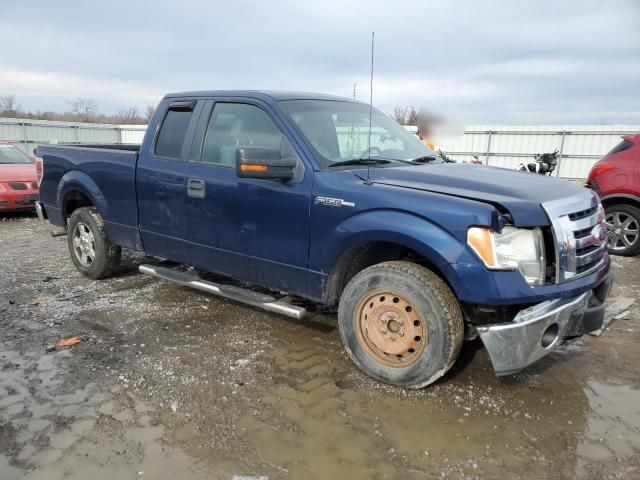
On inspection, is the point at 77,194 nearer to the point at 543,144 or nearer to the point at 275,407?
the point at 275,407

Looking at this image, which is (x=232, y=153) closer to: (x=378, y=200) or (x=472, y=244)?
(x=378, y=200)

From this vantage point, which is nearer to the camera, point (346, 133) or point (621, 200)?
point (346, 133)

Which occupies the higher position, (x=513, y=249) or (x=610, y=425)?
(x=513, y=249)

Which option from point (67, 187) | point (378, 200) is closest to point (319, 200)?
point (378, 200)

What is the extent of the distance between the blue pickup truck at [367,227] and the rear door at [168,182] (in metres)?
0.02

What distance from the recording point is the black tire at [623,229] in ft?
23.0

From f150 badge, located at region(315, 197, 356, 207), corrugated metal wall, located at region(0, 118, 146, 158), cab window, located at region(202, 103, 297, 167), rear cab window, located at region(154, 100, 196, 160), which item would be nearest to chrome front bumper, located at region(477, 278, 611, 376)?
f150 badge, located at region(315, 197, 356, 207)

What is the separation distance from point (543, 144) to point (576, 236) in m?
16.1

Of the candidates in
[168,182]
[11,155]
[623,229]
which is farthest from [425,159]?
[11,155]

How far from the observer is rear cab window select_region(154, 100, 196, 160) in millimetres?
4371

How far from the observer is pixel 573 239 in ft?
9.78

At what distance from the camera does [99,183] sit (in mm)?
5062

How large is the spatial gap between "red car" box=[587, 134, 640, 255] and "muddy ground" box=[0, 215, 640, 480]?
10.3 feet

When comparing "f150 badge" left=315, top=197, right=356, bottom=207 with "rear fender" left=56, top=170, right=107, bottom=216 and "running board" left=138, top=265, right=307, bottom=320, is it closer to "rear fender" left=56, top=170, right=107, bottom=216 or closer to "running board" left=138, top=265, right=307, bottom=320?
"running board" left=138, top=265, right=307, bottom=320
